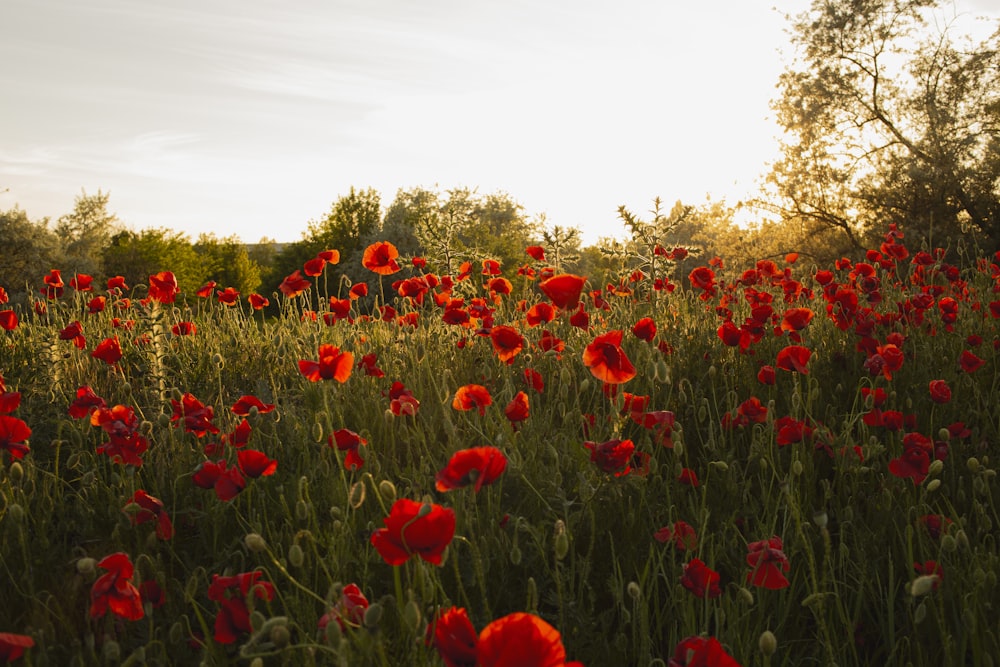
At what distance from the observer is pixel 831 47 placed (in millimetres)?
20594

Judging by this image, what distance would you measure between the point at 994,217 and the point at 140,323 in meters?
19.4

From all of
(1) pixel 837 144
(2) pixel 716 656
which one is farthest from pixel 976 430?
(1) pixel 837 144

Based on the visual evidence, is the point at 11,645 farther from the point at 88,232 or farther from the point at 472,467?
the point at 88,232

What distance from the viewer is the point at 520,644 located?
850 millimetres

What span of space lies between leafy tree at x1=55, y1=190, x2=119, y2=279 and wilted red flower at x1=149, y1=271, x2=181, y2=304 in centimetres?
2967

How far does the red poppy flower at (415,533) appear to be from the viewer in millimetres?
1191

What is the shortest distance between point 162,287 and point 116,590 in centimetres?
225

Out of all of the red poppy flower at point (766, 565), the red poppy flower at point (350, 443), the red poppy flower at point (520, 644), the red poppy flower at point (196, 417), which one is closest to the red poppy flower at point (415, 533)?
the red poppy flower at point (520, 644)

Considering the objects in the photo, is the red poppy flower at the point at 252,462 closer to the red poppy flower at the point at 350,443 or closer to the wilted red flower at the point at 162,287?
the red poppy flower at the point at 350,443

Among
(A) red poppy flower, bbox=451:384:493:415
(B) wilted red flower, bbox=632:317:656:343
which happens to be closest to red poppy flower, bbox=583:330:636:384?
(A) red poppy flower, bbox=451:384:493:415

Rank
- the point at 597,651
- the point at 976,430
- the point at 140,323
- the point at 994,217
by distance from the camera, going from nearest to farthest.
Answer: the point at 597,651, the point at 976,430, the point at 140,323, the point at 994,217

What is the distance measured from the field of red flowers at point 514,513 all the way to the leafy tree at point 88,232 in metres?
30.0

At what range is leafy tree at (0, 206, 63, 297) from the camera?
1017 inches

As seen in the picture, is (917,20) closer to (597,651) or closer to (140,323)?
(140,323)
